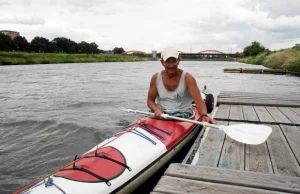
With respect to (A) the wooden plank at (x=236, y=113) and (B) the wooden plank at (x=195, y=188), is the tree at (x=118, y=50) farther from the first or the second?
(B) the wooden plank at (x=195, y=188)

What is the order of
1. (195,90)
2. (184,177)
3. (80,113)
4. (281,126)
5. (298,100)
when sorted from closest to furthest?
(184,177) < (195,90) < (281,126) < (298,100) < (80,113)

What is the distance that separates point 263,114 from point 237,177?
11.2 feet

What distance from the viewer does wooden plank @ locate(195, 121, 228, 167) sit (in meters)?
3.21

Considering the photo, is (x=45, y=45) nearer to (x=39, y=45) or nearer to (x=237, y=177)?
(x=39, y=45)

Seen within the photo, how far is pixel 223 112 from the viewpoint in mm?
5898

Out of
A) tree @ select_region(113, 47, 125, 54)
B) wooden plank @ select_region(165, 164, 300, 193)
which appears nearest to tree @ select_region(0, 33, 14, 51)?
tree @ select_region(113, 47, 125, 54)

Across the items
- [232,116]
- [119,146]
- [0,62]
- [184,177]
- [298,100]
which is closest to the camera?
[184,177]

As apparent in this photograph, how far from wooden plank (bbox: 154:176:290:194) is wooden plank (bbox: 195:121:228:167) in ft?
1.95

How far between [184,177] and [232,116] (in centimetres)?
313

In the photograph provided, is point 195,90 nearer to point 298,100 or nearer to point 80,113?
point 298,100

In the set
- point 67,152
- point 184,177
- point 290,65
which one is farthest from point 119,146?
point 290,65

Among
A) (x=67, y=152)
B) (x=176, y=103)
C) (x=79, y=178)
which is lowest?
(x=67, y=152)

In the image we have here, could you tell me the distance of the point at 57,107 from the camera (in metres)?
10.1

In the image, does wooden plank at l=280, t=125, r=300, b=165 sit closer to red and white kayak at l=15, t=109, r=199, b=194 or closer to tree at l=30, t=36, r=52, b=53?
red and white kayak at l=15, t=109, r=199, b=194
